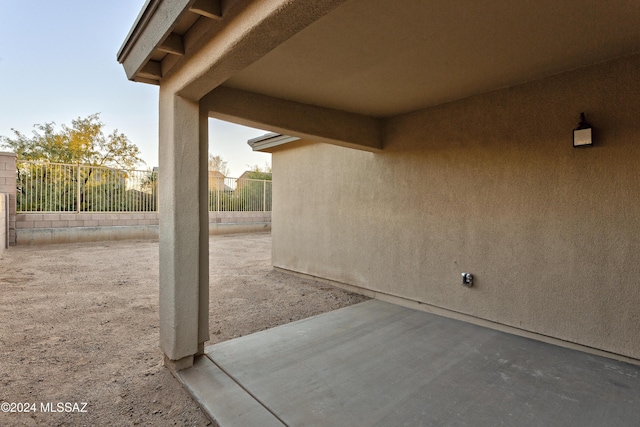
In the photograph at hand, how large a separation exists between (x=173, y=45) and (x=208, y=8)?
0.61 metres

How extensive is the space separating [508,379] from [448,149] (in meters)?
2.55

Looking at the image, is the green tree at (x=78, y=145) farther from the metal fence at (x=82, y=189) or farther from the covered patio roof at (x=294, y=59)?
the covered patio roof at (x=294, y=59)

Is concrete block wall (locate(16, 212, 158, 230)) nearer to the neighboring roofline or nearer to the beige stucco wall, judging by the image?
the neighboring roofline

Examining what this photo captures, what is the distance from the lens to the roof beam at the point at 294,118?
2928 millimetres

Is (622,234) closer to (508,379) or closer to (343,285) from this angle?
(508,379)

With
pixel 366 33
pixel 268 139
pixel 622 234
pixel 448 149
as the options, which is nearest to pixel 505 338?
pixel 622 234

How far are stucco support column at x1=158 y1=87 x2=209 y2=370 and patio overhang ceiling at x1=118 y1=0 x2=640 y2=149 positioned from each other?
277 mm

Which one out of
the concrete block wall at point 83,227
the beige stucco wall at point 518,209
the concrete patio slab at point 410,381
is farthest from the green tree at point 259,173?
the concrete patio slab at point 410,381

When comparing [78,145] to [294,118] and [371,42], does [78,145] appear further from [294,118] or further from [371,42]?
[371,42]

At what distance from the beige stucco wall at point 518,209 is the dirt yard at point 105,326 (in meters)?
1.37

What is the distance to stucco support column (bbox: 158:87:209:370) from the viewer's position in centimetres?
242

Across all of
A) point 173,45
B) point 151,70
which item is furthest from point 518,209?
point 151,70

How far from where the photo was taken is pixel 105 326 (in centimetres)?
355

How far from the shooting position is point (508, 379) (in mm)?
2359
